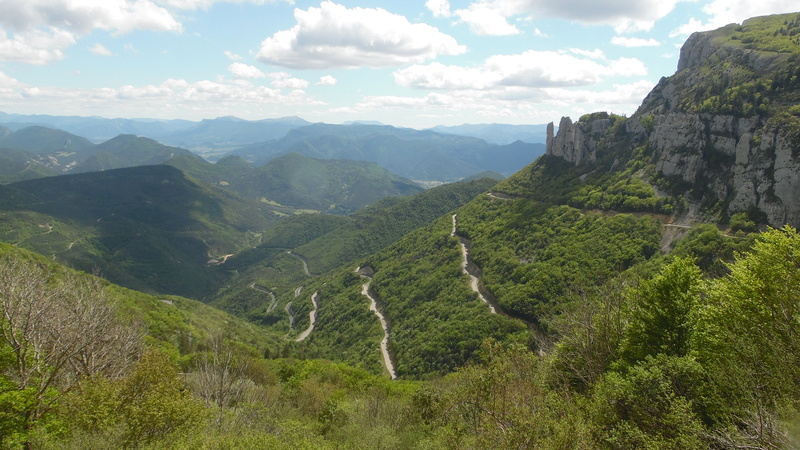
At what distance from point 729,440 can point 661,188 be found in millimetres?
86661

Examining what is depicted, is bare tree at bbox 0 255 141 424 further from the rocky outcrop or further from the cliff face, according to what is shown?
the rocky outcrop

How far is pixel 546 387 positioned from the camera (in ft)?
97.8

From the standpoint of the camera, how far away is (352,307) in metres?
126

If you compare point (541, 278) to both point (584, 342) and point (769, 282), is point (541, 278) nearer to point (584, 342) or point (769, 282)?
point (584, 342)

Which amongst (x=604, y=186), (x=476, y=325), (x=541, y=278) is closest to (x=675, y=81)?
(x=604, y=186)

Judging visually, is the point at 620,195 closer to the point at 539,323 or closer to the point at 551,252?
the point at 551,252

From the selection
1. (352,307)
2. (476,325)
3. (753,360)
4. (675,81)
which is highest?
(675,81)

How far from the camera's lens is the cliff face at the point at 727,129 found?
220 ft

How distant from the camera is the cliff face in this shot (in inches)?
2640

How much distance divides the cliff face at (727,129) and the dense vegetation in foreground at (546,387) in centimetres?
5487

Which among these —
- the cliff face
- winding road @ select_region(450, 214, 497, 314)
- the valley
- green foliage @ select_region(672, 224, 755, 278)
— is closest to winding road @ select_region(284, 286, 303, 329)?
the valley

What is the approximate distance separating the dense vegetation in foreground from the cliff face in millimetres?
54865

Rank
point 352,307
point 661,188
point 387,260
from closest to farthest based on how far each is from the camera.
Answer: point 661,188, point 352,307, point 387,260

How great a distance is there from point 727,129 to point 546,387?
274 ft
